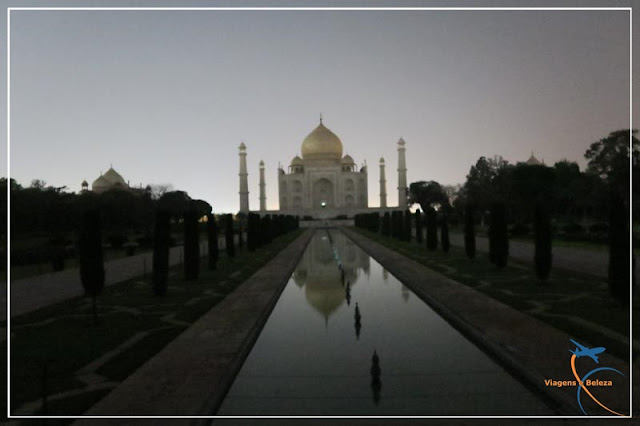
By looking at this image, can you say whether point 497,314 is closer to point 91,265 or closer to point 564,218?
point 91,265

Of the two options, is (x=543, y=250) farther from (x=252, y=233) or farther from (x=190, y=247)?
(x=252, y=233)

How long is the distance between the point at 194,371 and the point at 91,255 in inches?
136

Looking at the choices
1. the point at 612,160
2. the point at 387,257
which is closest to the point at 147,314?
the point at 387,257

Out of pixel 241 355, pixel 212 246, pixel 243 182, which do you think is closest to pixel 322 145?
pixel 243 182

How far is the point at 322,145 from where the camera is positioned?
2286 inches

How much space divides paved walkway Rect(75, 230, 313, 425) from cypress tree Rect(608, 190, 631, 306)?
457 cm

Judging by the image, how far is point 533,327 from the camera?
5.95 m

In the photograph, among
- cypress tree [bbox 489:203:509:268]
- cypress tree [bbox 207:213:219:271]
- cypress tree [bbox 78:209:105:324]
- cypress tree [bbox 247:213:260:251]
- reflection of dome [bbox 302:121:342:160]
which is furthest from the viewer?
reflection of dome [bbox 302:121:342:160]

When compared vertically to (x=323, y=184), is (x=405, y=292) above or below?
below

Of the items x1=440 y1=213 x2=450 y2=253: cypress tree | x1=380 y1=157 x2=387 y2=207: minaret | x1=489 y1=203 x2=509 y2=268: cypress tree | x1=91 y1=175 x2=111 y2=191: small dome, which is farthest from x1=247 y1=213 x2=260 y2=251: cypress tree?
x1=380 y1=157 x2=387 y2=207: minaret

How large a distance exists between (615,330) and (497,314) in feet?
4.28

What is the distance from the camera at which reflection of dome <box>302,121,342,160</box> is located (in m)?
58.1
